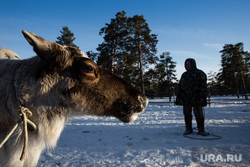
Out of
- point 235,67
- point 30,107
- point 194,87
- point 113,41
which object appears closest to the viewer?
point 30,107

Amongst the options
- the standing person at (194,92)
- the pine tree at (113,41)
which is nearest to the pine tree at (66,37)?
the pine tree at (113,41)

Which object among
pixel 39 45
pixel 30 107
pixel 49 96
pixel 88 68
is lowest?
pixel 30 107

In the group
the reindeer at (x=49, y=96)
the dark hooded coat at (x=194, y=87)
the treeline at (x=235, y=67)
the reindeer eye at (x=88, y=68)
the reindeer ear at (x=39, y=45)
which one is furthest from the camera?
the treeline at (x=235, y=67)

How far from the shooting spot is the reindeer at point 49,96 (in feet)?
4.50

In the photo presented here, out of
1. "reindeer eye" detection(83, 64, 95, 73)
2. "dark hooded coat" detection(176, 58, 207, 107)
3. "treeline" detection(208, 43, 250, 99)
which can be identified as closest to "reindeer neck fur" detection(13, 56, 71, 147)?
"reindeer eye" detection(83, 64, 95, 73)

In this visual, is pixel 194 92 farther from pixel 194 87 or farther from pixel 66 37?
pixel 66 37

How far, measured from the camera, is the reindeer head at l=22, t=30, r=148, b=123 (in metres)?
1.43

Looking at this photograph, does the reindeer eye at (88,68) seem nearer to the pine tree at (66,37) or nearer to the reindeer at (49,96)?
the reindeer at (49,96)

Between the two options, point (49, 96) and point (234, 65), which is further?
point (234, 65)

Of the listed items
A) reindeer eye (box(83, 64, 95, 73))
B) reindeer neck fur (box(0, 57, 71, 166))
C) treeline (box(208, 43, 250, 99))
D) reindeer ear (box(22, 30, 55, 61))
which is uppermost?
treeline (box(208, 43, 250, 99))

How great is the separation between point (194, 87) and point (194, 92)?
200mm

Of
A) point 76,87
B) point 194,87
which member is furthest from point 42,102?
point 194,87

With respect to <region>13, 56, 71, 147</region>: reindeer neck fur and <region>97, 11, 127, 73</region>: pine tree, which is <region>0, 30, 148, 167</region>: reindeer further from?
<region>97, 11, 127, 73</region>: pine tree

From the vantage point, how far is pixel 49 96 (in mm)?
1463
